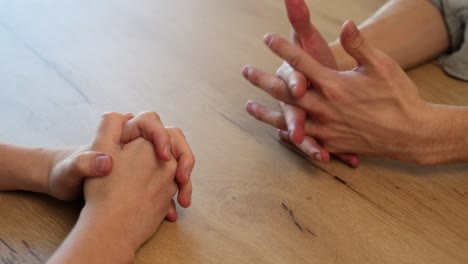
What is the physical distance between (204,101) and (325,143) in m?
0.24

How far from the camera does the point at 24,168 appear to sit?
0.80 m

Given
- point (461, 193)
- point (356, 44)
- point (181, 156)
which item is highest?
point (356, 44)

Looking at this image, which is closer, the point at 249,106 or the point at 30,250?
the point at 30,250

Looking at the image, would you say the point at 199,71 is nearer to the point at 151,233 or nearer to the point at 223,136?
the point at 223,136

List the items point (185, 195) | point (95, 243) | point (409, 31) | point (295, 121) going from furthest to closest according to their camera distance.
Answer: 1. point (409, 31)
2. point (295, 121)
3. point (185, 195)
4. point (95, 243)

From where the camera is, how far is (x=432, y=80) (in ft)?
3.72

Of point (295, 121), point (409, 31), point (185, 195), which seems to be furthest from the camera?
point (409, 31)

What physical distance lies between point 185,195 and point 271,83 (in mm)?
262

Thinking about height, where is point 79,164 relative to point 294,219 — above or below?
above

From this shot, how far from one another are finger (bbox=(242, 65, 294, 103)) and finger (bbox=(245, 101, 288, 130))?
3cm

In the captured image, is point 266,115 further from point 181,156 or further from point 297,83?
point 181,156

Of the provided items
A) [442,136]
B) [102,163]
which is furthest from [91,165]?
[442,136]

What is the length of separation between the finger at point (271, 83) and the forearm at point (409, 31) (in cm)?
30

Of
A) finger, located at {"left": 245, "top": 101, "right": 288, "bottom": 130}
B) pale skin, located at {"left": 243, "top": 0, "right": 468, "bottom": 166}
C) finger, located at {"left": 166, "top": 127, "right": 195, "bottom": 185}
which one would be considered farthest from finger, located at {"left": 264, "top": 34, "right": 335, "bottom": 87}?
finger, located at {"left": 166, "top": 127, "right": 195, "bottom": 185}
